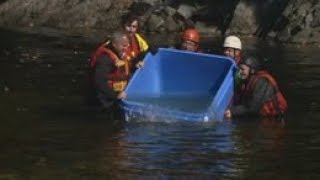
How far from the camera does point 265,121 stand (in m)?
13.4

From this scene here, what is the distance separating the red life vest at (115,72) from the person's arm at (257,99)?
1.77 m

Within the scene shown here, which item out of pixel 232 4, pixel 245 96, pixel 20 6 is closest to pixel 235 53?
pixel 245 96

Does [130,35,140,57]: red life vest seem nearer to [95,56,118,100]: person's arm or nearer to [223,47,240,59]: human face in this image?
[95,56,118,100]: person's arm

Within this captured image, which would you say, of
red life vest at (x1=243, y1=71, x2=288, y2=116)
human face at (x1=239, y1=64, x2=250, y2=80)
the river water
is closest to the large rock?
the river water

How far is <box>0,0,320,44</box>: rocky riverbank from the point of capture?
1147 inches

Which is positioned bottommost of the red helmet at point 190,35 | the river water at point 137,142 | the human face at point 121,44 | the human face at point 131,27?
the river water at point 137,142

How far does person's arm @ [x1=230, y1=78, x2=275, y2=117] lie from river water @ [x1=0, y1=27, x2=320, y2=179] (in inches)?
6.4

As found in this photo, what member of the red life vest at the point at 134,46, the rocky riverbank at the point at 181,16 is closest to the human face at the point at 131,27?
the red life vest at the point at 134,46

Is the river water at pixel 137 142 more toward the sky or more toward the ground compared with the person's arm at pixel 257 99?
more toward the ground

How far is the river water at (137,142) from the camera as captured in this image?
1016 cm

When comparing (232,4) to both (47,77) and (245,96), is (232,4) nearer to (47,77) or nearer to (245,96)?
(47,77)

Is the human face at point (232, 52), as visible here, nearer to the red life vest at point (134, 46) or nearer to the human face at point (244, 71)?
the human face at point (244, 71)

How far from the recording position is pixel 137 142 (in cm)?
1180

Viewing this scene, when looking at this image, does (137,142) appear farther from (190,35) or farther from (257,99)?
(190,35)
